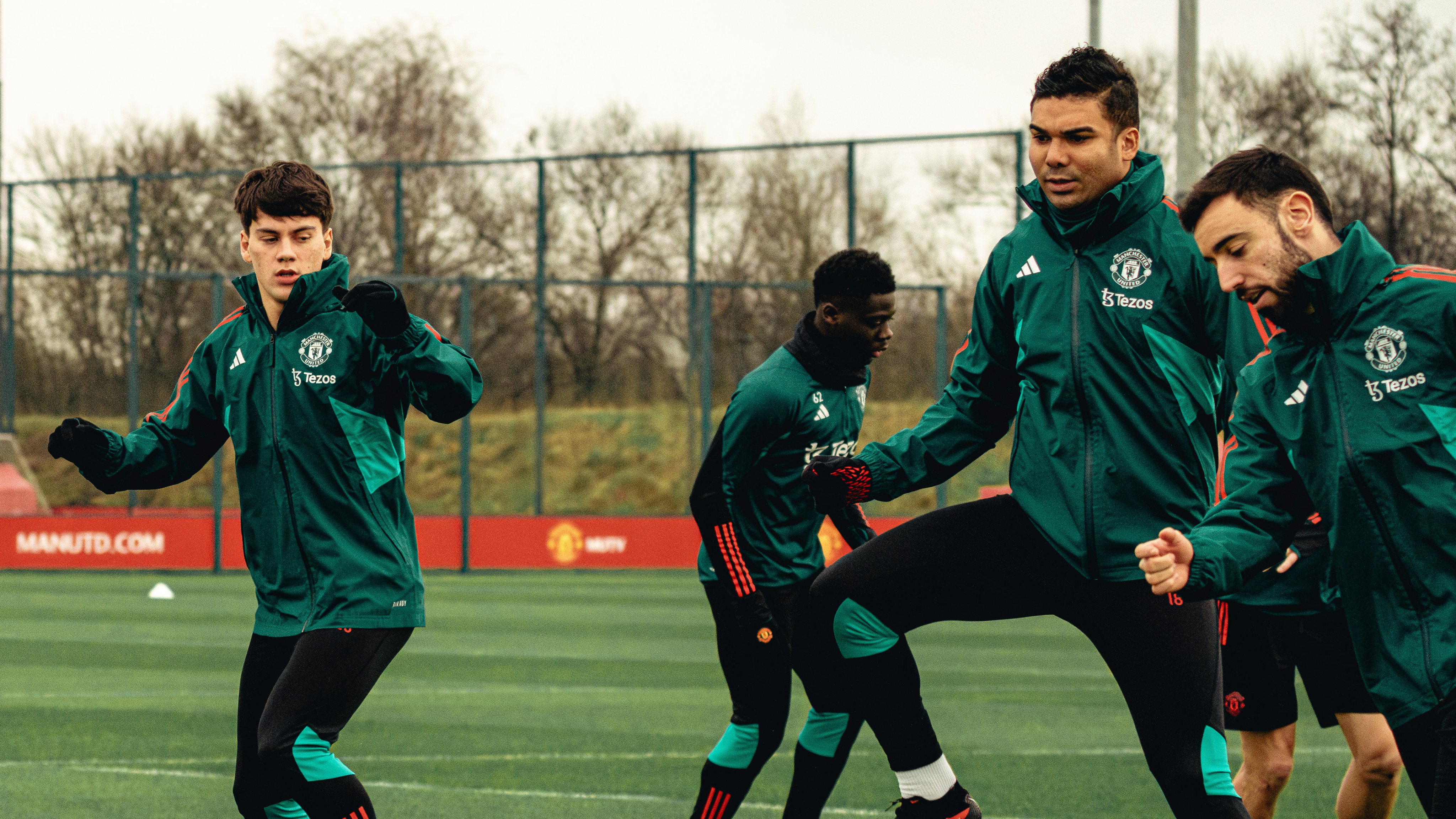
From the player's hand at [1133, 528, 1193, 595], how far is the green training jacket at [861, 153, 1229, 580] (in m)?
0.55

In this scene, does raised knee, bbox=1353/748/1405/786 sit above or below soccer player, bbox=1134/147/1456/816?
below

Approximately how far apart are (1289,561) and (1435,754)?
137 centimetres

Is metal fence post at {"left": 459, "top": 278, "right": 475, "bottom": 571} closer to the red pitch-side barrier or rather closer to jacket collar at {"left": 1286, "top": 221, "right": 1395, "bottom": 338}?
the red pitch-side barrier

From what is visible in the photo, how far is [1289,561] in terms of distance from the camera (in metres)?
4.62

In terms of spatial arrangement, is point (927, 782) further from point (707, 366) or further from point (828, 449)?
point (707, 366)

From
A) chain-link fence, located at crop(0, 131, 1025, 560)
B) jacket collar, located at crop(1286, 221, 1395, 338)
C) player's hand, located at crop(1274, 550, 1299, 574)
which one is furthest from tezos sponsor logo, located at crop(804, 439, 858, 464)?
chain-link fence, located at crop(0, 131, 1025, 560)

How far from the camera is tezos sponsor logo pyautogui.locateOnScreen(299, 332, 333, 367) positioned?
4457 mm

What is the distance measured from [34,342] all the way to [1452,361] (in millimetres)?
26154

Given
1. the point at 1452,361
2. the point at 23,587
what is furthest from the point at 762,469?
the point at 23,587

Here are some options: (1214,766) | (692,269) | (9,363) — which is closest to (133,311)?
(9,363)

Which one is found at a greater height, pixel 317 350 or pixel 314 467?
pixel 317 350

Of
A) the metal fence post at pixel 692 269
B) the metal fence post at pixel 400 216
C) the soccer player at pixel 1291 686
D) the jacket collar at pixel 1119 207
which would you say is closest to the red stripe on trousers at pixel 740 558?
the soccer player at pixel 1291 686

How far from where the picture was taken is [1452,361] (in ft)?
10.7

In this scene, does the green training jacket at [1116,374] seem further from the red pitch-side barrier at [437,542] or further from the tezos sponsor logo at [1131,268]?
the red pitch-side barrier at [437,542]
